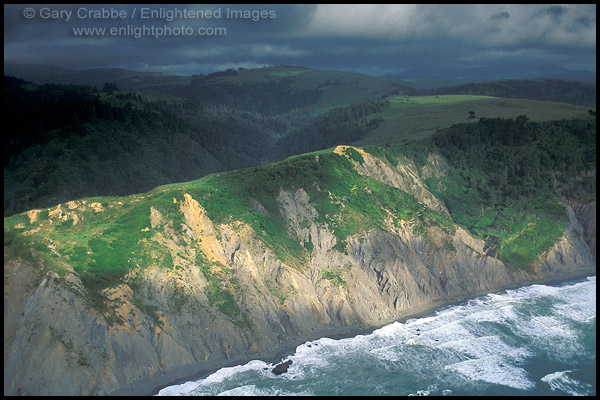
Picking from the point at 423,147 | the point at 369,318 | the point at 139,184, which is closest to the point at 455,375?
the point at 369,318

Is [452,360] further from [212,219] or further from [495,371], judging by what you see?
[212,219]

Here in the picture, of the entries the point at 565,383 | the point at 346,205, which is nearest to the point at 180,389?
the point at 346,205

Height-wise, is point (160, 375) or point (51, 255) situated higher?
point (51, 255)

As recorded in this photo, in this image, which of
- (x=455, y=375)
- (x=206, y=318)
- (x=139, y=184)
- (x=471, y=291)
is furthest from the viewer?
(x=139, y=184)

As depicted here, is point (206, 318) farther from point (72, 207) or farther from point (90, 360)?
point (72, 207)

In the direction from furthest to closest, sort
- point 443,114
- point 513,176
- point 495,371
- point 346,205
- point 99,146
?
point 443,114, point 99,146, point 513,176, point 346,205, point 495,371

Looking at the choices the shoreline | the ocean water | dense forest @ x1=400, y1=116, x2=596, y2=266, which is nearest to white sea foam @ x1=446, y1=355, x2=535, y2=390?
the ocean water

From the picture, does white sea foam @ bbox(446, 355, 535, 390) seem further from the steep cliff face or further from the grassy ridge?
the grassy ridge
